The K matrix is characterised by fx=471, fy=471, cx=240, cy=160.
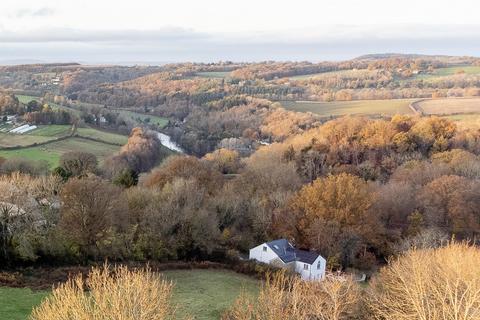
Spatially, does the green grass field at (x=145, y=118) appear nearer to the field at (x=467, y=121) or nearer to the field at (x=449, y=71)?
the field at (x=467, y=121)

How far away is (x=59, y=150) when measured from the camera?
72.6 m

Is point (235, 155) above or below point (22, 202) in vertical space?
below

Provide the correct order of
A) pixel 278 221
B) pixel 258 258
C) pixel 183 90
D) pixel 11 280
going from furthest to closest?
1. pixel 183 90
2. pixel 278 221
3. pixel 258 258
4. pixel 11 280

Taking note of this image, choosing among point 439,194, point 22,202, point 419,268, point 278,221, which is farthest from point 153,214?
point 439,194

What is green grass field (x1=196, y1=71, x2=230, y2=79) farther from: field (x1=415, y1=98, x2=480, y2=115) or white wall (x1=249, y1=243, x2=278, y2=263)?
white wall (x1=249, y1=243, x2=278, y2=263)

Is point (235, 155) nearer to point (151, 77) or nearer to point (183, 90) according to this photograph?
point (183, 90)

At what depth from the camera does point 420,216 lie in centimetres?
4500

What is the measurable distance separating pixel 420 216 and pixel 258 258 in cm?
1764

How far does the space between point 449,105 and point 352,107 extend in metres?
22.1

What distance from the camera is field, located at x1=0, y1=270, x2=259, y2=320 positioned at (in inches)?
928

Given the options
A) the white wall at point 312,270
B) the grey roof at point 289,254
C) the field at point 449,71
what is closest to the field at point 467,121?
the field at point 449,71

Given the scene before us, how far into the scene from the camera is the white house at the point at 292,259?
117ft

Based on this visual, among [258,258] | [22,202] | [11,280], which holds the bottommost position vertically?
[258,258]

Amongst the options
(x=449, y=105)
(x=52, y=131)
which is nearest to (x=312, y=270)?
(x=52, y=131)
